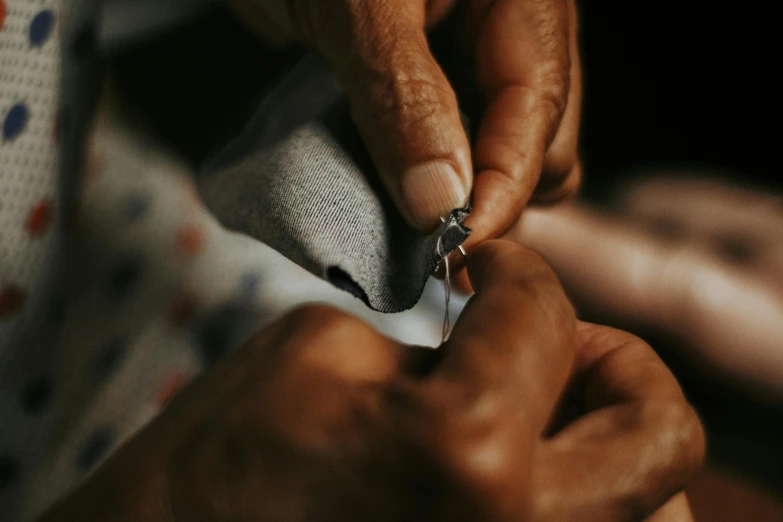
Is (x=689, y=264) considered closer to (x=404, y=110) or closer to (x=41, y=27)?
(x=404, y=110)

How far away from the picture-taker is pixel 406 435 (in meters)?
0.23

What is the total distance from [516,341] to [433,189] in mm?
127

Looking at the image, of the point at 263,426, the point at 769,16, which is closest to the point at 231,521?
the point at 263,426

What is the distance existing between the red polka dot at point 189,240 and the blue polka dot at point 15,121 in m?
0.15

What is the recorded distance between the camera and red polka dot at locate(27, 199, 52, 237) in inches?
15.5

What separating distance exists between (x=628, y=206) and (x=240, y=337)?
0.51 meters

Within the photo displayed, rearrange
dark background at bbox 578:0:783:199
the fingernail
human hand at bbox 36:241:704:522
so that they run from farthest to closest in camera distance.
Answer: dark background at bbox 578:0:783:199
the fingernail
human hand at bbox 36:241:704:522

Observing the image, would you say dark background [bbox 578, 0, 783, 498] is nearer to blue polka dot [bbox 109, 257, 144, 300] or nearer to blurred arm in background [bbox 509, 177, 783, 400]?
blurred arm in background [bbox 509, 177, 783, 400]

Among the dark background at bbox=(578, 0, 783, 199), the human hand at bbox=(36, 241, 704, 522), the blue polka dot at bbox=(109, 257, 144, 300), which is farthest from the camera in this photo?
the dark background at bbox=(578, 0, 783, 199)

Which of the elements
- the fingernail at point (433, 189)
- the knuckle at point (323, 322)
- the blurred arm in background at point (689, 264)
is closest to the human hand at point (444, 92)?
the fingernail at point (433, 189)

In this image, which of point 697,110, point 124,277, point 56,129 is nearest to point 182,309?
point 124,277

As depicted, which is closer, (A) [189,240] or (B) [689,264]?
(A) [189,240]

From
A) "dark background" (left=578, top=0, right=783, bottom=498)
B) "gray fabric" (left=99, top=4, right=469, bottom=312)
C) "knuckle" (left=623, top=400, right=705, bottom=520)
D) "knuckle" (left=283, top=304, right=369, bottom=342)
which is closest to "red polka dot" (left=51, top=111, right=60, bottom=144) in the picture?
"gray fabric" (left=99, top=4, right=469, bottom=312)

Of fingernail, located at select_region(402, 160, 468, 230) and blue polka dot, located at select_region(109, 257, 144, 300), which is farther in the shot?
blue polka dot, located at select_region(109, 257, 144, 300)
